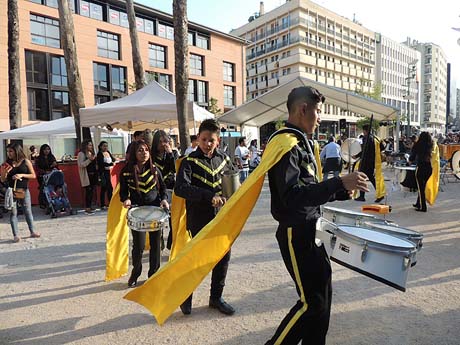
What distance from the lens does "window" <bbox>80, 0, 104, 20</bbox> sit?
3300cm

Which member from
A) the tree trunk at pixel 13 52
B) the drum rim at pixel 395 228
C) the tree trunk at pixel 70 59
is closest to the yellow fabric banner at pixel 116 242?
the drum rim at pixel 395 228

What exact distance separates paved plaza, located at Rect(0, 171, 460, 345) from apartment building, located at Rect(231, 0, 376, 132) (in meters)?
59.1

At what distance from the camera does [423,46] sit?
120 m

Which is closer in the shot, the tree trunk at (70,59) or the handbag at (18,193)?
the handbag at (18,193)

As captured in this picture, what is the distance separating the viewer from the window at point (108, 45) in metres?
34.8

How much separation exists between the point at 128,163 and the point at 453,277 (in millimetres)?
4270

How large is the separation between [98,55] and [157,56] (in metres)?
6.78

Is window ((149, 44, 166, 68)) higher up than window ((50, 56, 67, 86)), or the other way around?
window ((149, 44, 166, 68))

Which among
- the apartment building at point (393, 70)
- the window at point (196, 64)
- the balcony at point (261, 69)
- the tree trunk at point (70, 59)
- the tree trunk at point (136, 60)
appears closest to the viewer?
the tree trunk at point (70, 59)

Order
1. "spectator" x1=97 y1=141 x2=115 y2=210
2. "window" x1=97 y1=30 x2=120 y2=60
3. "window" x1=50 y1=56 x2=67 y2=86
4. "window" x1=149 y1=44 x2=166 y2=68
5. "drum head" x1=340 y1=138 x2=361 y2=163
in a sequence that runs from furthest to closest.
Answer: "window" x1=149 y1=44 x2=166 y2=68, "window" x1=97 y1=30 x2=120 y2=60, "window" x1=50 y1=56 x2=67 y2=86, "drum head" x1=340 y1=138 x2=361 y2=163, "spectator" x1=97 y1=141 x2=115 y2=210

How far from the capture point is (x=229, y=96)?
4725 centimetres

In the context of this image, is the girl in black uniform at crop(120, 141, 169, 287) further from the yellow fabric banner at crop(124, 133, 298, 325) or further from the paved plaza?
the yellow fabric banner at crop(124, 133, 298, 325)

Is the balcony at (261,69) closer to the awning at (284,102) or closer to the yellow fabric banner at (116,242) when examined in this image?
the awning at (284,102)

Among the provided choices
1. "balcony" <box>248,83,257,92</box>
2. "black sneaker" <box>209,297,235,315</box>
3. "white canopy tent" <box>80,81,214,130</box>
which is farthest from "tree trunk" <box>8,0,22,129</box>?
"balcony" <box>248,83,257,92</box>
